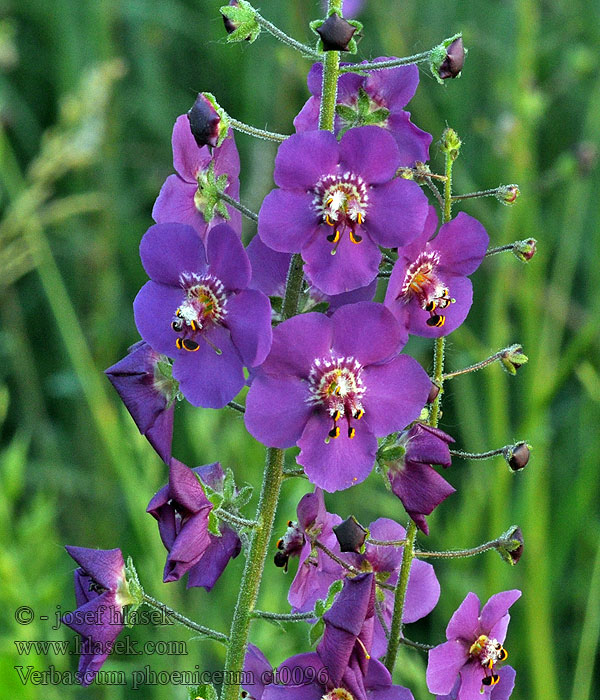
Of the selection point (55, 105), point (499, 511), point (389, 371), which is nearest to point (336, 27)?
point (389, 371)

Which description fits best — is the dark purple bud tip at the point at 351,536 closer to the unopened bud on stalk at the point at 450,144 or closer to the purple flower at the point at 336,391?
the purple flower at the point at 336,391

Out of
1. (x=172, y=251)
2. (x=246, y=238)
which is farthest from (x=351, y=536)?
(x=246, y=238)

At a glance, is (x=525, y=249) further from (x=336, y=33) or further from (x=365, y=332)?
(x=336, y=33)

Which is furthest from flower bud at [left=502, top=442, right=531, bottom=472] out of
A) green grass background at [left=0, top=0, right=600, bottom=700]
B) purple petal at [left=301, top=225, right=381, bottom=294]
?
green grass background at [left=0, top=0, right=600, bottom=700]

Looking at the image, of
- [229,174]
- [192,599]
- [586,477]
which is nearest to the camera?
[229,174]

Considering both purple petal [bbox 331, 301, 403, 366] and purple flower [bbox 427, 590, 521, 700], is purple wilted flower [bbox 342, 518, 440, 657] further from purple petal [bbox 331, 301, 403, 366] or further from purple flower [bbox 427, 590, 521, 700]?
purple petal [bbox 331, 301, 403, 366]

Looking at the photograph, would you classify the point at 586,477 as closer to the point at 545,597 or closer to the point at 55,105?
the point at 545,597

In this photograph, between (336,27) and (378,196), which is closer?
(336,27)

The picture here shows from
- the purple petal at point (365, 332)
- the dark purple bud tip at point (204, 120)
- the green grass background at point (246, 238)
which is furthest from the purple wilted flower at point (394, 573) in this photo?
the green grass background at point (246, 238)

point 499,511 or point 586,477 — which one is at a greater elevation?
point 586,477
